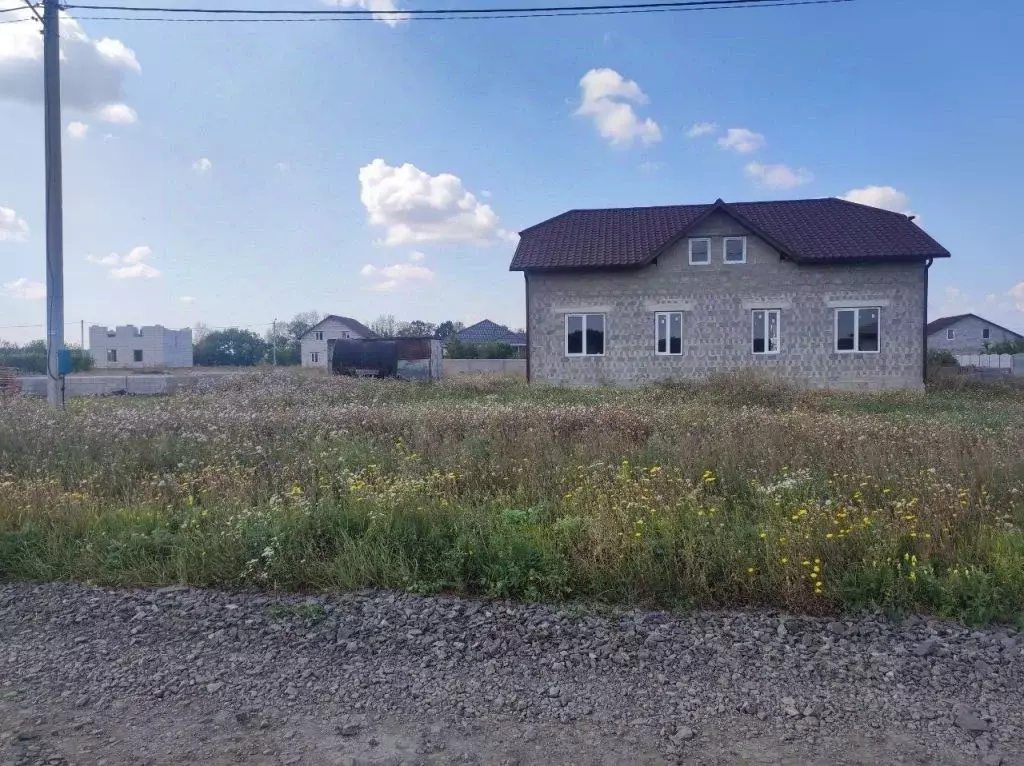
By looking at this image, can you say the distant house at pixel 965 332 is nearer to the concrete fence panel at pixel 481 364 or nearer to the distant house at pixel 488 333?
the distant house at pixel 488 333

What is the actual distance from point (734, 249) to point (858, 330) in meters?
4.58

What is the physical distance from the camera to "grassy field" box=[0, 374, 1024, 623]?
4297 millimetres

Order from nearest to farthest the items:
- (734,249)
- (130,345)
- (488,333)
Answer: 1. (734,249)
2. (130,345)
3. (488,333)

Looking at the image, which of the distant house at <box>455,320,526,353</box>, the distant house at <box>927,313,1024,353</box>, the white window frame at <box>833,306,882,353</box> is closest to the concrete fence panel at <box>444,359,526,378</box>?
the white window frame at <box>833,306,882,353</box>

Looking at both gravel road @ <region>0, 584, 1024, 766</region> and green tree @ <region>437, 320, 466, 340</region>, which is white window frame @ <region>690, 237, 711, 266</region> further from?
green tree @ <region>437, 320, 466, 340</region>

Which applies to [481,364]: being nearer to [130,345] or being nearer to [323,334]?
[323,334]

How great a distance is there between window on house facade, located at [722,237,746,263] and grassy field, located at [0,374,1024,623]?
14986 mm

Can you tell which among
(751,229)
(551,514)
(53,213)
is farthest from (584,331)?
(551,514)

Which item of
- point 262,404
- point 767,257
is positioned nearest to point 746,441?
point 262,404

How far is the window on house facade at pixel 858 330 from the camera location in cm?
2241

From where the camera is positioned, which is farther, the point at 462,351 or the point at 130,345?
the point at 130,345

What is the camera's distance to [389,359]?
29.8 m

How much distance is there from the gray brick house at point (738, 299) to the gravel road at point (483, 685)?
19.9 m

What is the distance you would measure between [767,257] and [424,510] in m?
20.3
